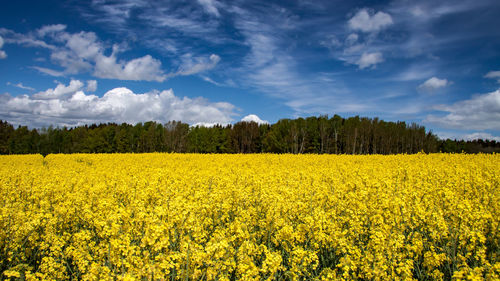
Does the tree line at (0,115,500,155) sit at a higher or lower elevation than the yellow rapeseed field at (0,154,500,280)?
higher

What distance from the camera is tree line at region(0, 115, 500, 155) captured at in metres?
67.2

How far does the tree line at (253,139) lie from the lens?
6725 centimetres

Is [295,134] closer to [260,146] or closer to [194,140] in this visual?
[260,146]

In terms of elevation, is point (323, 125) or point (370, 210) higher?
point (323, 125)

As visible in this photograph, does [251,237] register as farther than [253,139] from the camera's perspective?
No

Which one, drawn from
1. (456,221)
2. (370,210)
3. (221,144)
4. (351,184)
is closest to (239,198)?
(370,210)

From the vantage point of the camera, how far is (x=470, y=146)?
73.6 metres

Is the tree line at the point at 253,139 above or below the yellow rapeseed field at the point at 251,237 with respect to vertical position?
above

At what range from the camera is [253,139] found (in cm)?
7644

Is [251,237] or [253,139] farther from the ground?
[253,139]

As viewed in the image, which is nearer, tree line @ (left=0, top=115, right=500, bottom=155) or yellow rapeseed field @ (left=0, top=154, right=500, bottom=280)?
yellow rapeseed field @ (left=0, top=154, right=500, bottom=280)

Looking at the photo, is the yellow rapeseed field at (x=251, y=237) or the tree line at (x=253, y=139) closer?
the yellow rapeseed field at (x=251, y=237)

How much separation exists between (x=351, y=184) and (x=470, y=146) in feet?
286

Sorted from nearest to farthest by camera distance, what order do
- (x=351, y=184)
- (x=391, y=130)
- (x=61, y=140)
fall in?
(x=351, y=184)
(x=391, y=130)
(x=61, y=140)
